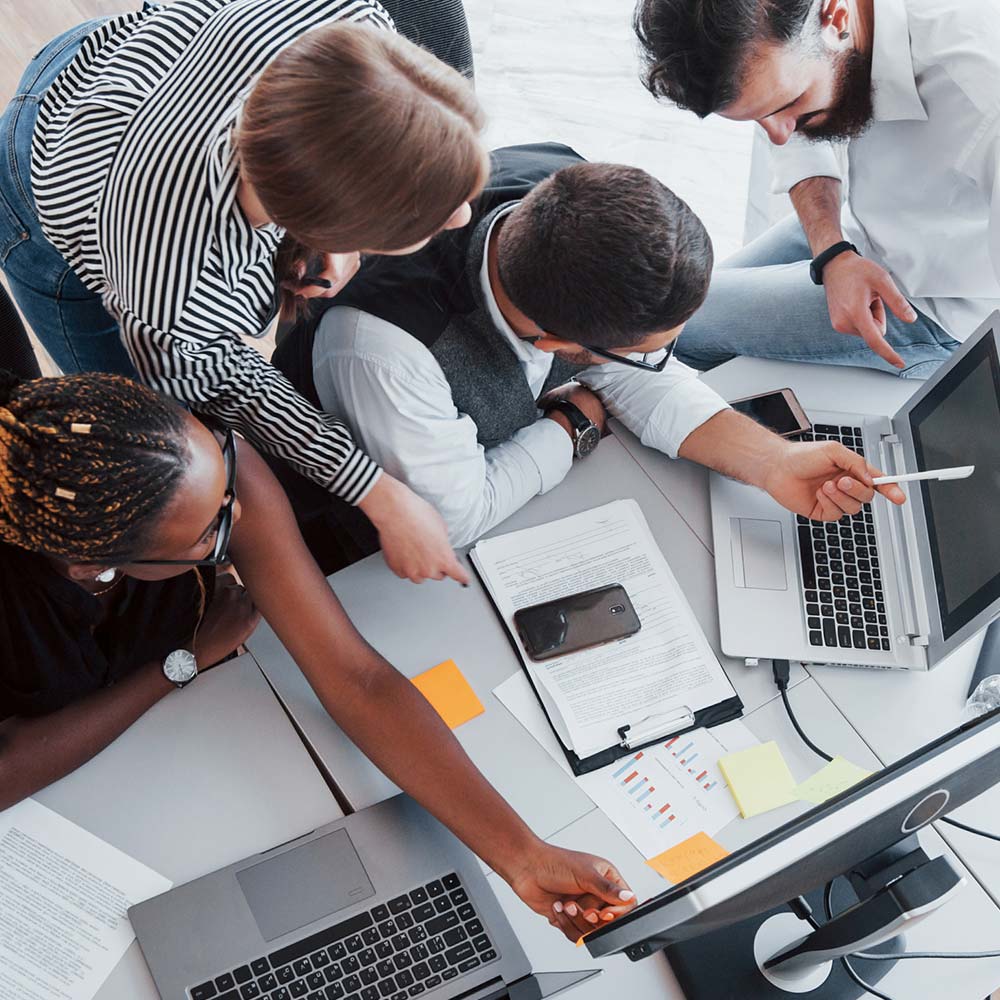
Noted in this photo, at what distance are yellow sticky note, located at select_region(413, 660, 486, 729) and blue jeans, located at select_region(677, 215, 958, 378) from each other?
809mm

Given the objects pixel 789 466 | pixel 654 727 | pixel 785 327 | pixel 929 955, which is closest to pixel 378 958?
pixel 654 727

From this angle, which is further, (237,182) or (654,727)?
(654,727)

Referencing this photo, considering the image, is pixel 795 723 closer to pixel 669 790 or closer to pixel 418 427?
pixel 669 790

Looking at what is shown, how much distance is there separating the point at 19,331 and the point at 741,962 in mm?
1250

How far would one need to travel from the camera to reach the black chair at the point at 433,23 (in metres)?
1.67

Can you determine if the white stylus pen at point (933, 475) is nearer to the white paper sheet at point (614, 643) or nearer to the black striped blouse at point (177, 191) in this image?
the white paper sheet at point (614, 643)

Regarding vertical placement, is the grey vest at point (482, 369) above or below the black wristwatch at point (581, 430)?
above

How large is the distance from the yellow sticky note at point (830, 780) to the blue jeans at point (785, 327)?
72 centimetres

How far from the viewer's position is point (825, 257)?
170cm

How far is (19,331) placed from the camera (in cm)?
135

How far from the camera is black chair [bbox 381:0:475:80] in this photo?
65.9 inches

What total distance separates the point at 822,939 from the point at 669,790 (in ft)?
0.88

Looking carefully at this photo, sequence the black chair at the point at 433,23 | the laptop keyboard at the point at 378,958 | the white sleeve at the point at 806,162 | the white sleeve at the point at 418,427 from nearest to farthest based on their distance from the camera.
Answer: the laptop keyboard at the point at 378,958 → the white sleeve at the point at 418,427 → the black chair at the point at 433,23 → the white sleeve at the point at 806,162

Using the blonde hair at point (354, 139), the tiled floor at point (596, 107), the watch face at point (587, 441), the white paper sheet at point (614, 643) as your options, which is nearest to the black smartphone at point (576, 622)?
the white paper sheet at point (614, 643)
